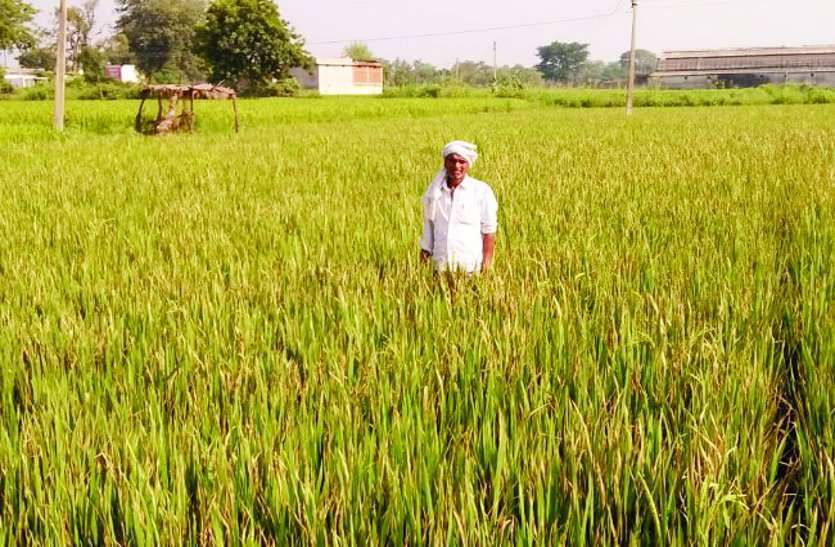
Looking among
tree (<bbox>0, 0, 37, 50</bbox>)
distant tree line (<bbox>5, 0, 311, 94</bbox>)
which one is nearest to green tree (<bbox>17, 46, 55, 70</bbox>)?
distant tree line (<bbox>5, 0, 311, 94</bbox>)

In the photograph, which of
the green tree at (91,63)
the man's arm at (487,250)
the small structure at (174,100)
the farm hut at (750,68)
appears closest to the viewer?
the man's arm at (487,250)

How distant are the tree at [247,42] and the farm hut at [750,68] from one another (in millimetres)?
35182

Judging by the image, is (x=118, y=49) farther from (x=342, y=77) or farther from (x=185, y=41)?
(x=342, y=77)

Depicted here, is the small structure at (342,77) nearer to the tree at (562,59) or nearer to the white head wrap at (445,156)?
the white head wrap at (445,156)

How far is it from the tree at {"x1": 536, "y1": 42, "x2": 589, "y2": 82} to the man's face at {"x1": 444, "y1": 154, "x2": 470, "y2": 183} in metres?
145

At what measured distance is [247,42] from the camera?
45500 millimetres

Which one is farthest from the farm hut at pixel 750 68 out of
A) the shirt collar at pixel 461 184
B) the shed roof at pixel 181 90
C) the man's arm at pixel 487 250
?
the shirt collar at pixel 461 184

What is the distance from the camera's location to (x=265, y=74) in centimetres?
4666

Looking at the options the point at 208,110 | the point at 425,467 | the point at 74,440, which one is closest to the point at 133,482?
the point at 74,440

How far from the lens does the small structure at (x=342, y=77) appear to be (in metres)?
61.1

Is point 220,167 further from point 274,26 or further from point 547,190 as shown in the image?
point 274,26

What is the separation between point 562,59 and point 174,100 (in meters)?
137

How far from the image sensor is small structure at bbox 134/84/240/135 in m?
14.9

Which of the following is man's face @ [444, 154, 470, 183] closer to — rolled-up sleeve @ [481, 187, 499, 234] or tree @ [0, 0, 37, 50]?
rolled-up sleeve @ [481, 187, 499, 234]
